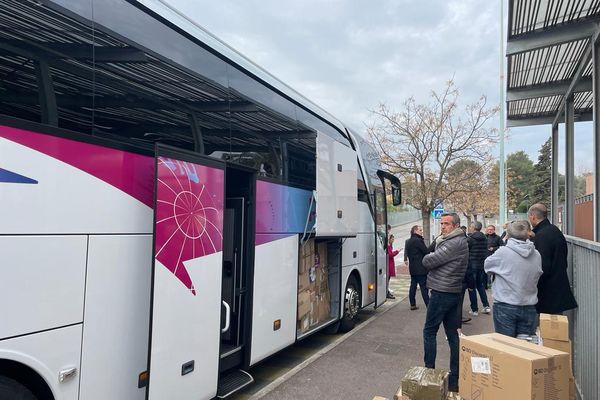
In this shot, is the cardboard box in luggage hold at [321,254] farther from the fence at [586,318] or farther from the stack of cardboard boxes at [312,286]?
the fence at [586,318]

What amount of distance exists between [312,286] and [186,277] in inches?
127

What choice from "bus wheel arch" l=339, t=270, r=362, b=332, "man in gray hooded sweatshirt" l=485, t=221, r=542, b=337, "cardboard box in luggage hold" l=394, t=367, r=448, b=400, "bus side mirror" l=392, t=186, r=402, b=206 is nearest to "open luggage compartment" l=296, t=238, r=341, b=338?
"bus wheel arch" l=339, t=270, r=362, b=332

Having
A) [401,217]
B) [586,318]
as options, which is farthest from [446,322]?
[401,217]

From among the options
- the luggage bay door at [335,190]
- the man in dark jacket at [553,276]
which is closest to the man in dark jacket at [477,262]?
the luggage bay door at [335,190]

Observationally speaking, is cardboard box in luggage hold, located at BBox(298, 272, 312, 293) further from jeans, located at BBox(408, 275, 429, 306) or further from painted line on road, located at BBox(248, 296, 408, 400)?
jeans, located at BBox(408, 275, 429, 306)

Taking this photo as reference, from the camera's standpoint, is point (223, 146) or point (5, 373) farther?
point (223, 146)

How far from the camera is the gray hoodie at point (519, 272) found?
455 centimetres

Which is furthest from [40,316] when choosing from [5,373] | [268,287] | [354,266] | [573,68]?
[573,68]

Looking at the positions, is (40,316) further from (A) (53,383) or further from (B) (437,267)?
(B) (437,267)

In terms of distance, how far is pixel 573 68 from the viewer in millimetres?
7172

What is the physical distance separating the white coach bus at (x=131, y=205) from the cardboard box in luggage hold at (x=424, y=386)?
5.78 ft

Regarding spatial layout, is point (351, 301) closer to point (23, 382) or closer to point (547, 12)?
point (547, 12)

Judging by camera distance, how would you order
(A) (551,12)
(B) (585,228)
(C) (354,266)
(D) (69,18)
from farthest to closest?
(C) (354,266), (B) (585,228), (A) (551,12), (D) (69,18)

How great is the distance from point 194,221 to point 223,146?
0.97 meters
